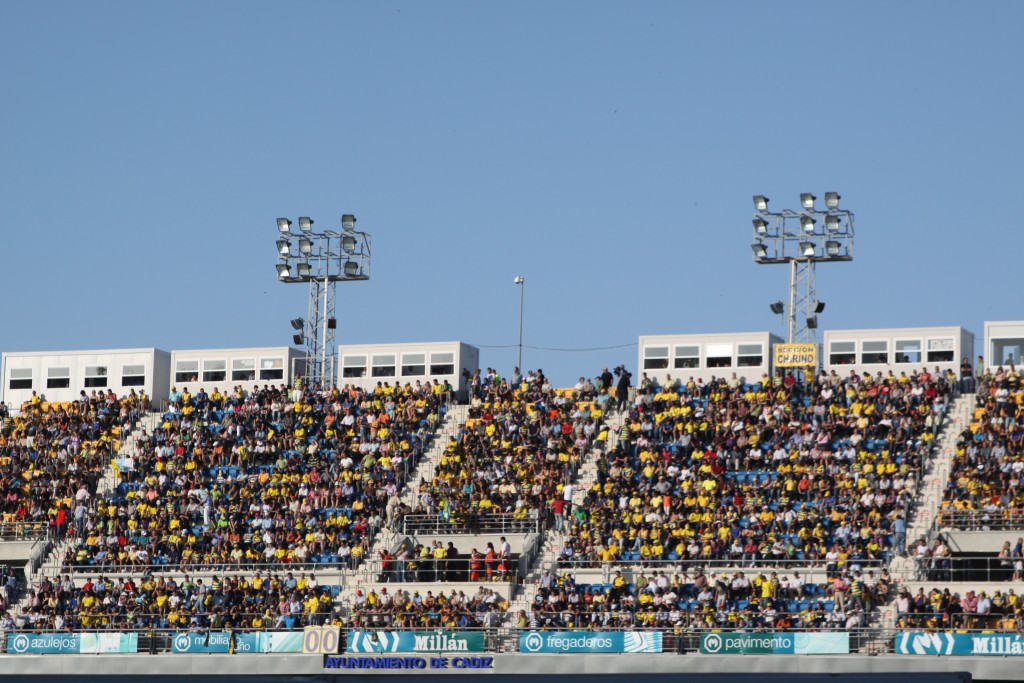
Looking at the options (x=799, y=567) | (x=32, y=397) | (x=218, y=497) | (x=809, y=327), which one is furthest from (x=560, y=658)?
(x=32, y=397)

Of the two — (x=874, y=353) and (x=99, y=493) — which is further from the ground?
(x=874, y=353)

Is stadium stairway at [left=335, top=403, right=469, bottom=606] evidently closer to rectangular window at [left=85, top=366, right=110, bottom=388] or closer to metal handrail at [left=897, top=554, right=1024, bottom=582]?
rectangular window at [left=85, top=366, right=110, bottom=388]

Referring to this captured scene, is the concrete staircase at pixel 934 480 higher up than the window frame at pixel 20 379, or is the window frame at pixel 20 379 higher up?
the window frame at pixel 20 379

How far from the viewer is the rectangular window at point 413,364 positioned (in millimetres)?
→ 73375

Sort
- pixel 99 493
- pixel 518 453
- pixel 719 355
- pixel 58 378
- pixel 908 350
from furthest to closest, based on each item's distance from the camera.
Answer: pixel 58 378, pixel 719 355, pixel 99 493, pixel 908 350, pixel 518 453

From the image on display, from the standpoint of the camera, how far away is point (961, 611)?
51500 millimetres

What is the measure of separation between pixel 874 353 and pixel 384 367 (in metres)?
19.3

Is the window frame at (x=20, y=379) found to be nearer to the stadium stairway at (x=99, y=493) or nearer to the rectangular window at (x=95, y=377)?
the rectangular window at (x=95, y=377)

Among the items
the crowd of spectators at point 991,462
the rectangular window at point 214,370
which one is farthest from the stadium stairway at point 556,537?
the rectangular window at point 214,370

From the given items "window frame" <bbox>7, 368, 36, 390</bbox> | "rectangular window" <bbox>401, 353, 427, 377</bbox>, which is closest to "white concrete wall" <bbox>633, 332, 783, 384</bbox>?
"rectangular window" <bbox>401, 353, 427, 377</bbox>

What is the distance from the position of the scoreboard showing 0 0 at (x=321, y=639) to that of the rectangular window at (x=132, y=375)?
23.9 m

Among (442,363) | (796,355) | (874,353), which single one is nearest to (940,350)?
(874,353)

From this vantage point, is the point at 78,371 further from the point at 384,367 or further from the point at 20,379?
the point at 384,367

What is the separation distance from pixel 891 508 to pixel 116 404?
3244cm
